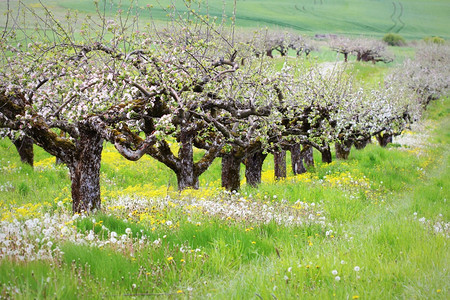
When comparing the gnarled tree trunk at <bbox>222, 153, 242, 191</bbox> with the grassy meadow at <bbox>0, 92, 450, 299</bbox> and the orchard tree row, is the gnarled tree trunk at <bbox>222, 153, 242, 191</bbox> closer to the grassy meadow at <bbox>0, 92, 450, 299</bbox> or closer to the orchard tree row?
the orchard tree row

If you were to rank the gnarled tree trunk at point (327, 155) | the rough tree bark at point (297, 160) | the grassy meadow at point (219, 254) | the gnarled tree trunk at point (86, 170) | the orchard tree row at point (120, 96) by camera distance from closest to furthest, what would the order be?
1. the grassy meadow at point (219, 254)
2. the orchard tree row at point (120, 96)
3. the gnarled tree trunk at point (86, 170)
4. the rough tree bark at point (297, 160)
5. the gnarled tree trunk at point (327, 155)

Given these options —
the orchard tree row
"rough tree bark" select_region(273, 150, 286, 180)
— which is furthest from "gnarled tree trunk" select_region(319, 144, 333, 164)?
the orchard tree row

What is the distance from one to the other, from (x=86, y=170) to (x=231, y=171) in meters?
6.07

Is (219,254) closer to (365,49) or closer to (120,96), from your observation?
(120,96)

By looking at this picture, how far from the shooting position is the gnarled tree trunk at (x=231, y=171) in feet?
46.6

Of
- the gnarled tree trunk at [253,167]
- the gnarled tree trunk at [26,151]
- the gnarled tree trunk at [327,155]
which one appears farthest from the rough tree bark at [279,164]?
the gnarled tree trunk at [26,151]

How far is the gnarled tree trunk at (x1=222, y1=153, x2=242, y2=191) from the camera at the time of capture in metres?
14.2

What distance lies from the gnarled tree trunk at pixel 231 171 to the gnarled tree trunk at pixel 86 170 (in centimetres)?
569

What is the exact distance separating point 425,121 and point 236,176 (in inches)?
2068

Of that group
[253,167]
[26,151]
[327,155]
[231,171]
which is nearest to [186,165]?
[231,171]

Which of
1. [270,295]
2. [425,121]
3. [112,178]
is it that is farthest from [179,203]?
[425,121]

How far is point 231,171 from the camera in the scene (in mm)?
14352

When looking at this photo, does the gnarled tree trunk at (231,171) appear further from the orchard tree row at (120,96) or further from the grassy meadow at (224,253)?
the grassy meadow at (224,253)

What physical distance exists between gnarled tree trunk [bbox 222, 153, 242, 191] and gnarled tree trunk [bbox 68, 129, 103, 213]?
569 cm
